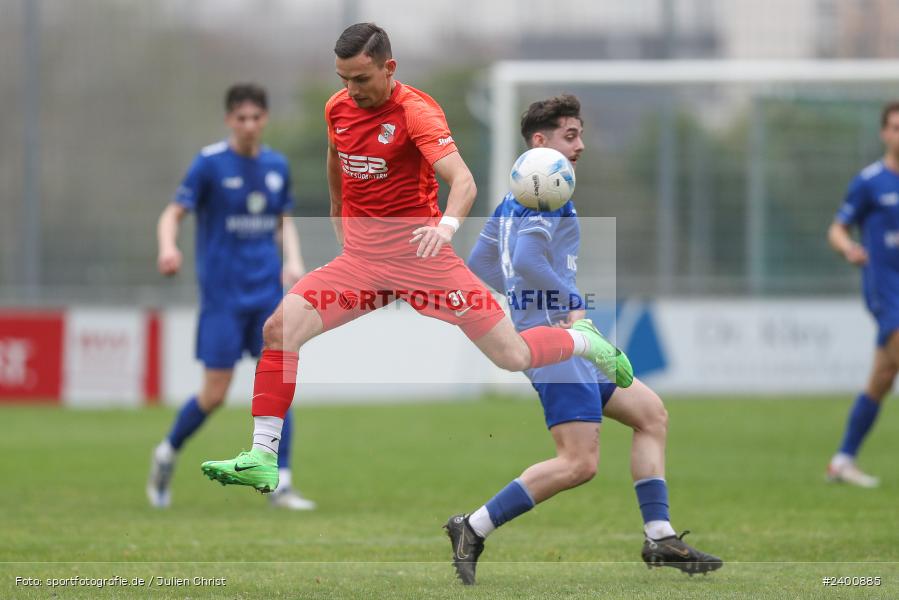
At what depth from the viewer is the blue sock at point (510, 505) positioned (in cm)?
605

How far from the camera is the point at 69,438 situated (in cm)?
1350

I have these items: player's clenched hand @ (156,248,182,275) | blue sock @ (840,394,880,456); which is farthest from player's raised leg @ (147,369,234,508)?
blue sock @ (840,394,880,456)

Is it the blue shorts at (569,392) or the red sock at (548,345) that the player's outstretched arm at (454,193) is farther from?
the blue shorts at (569,392)

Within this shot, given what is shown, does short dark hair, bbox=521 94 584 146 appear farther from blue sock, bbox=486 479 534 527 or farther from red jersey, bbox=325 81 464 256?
blue sock, bbox=486 479 534 527

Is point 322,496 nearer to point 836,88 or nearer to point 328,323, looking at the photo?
point 328,323

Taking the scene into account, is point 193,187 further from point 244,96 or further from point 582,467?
point 582,467

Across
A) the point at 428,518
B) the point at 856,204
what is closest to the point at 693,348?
the point at 856,204

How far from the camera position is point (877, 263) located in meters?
9.48

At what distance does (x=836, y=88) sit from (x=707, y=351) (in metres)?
4.10

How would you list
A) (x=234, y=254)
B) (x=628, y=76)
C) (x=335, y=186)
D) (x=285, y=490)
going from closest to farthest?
Result: (x=335, y=186) → (x=285, y=490) → (x=234, y=254) → (x=628, y=76)

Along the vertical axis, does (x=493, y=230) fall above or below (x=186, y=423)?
above

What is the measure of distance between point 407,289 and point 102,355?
12.2 m

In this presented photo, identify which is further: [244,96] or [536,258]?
[244,96]

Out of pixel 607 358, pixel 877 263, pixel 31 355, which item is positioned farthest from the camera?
pixel 31 355
